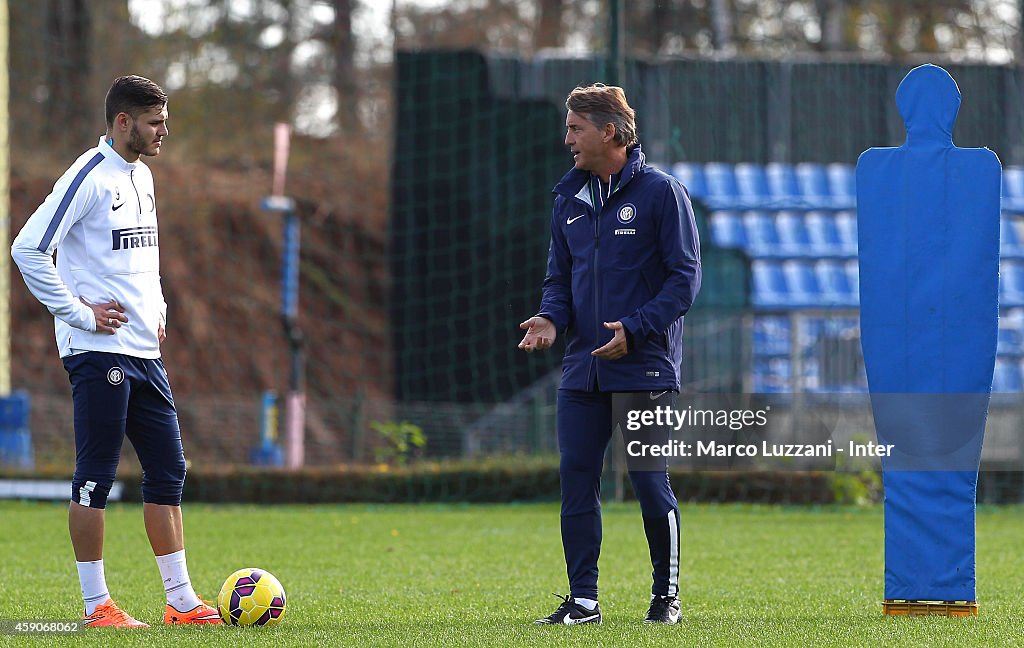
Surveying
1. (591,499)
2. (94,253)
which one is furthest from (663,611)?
(94,253)

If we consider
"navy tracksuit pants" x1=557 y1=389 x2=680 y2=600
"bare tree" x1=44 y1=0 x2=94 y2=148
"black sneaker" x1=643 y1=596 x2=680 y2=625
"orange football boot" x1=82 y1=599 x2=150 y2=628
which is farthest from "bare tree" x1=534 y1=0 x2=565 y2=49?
"orange football boot" x1=82 y1=599 x2=150 y2=628

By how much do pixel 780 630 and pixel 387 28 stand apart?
817 inches

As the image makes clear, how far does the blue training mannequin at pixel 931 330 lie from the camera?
16.0 feet

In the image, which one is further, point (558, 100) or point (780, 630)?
point (558, 100)

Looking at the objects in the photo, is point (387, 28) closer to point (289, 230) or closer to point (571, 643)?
point (289, 230)

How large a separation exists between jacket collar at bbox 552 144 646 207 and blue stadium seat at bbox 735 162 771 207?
13.2 meters

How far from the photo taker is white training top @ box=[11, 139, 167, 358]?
5.05 m

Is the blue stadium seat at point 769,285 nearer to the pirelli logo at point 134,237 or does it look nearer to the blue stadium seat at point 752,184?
the blue stadium seat at point 752,184

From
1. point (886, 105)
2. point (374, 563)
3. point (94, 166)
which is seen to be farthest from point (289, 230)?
point (94, 166)

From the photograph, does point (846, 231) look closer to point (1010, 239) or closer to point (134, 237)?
point (1010, 239)

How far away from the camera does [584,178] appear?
5344 mm

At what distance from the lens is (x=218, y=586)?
650 centimetres

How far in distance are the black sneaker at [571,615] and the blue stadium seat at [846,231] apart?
544 inches

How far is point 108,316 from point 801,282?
1381 centimetres
